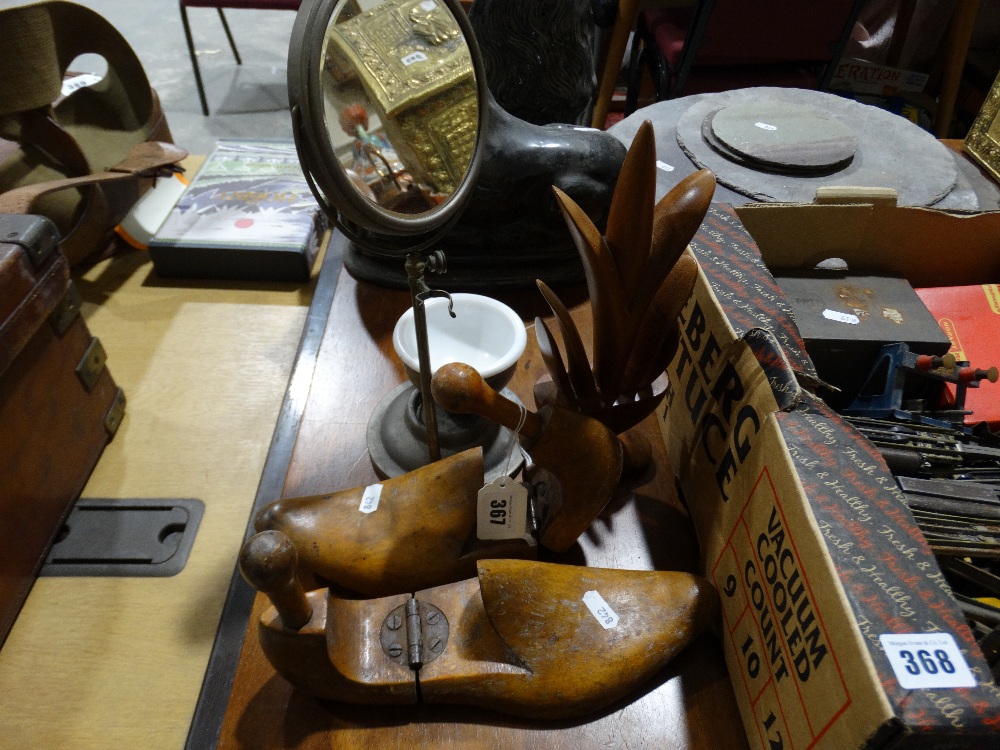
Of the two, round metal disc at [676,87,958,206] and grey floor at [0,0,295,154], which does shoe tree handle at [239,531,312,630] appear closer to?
round metal disc at [676,87,958,206]

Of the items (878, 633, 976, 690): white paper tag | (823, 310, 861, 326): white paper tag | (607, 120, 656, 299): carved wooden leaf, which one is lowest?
(823, 310, 861, 326): white paper tag

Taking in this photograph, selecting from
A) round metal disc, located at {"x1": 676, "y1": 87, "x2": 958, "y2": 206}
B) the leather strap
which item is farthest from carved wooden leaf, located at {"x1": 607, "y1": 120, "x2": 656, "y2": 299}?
the leather strap

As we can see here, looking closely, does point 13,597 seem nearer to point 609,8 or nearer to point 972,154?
point 972,154

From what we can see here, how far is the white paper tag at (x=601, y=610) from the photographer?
589mm

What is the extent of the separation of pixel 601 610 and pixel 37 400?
0.66m

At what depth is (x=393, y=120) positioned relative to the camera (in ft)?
2.02

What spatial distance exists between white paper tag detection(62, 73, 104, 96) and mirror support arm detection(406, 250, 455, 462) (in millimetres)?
959

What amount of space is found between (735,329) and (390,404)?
41cm

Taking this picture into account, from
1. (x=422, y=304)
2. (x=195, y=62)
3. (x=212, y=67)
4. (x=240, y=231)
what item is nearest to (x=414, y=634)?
(x=422, y=304)

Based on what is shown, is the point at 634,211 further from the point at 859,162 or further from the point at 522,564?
the point at 859,162

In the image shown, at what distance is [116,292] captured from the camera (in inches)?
44.1

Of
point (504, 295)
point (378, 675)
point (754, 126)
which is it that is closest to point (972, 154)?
point (754, 126)

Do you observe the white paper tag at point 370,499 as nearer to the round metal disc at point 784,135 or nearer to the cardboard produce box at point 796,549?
the cardboard produce box at point 796,549

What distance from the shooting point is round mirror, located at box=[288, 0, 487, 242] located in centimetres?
50
